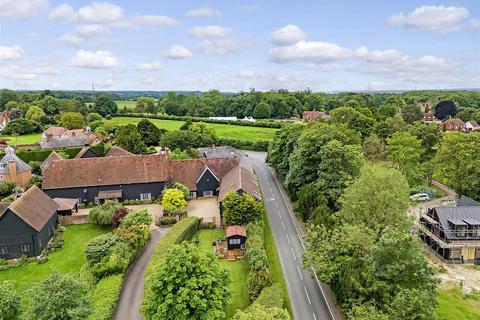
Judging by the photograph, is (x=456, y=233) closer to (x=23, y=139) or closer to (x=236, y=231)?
(x=236, y=231)

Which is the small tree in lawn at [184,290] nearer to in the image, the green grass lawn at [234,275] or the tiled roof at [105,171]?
the green grass lawn at [234,275]

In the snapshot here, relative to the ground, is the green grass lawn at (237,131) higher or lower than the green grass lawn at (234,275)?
higher

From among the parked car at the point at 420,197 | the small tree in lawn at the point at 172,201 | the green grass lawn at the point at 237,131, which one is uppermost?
the green grass lawn at the point at 237,131

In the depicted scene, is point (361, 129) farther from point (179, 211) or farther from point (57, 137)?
point (57, 137)

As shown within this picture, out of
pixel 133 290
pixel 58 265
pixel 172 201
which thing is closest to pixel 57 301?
pixel 133 290

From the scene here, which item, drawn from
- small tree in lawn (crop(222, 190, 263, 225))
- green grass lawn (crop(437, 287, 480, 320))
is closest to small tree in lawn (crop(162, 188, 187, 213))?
small tree in lawn (crop(222, 190, 263, 225))

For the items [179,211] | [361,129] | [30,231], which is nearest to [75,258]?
[30,231]

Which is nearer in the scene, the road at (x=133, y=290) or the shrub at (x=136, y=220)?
the road at (x=133, y=290)

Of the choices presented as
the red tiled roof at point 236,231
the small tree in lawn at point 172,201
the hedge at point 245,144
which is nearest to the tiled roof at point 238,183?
the small tree in lawn at point 172,201

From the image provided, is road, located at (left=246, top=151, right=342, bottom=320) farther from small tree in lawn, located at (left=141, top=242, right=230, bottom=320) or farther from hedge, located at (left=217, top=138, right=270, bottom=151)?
hedge, located at (left=217, top=138, right=270, bottom=151)
